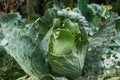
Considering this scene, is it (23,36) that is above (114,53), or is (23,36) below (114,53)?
above

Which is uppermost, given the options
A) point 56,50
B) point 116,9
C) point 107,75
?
point 56,50

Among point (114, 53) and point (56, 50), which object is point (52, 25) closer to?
point (56, 50)

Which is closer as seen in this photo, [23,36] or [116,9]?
[23,36]

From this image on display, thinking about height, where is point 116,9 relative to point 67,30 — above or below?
below

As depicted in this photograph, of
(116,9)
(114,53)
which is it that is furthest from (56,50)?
(116,9)

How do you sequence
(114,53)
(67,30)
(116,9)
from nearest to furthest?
(67,30), (114,53), (116,9)

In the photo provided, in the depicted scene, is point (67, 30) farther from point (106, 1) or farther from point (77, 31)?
point (106, 1)

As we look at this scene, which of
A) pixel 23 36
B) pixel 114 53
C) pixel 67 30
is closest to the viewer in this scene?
pixel 67 30

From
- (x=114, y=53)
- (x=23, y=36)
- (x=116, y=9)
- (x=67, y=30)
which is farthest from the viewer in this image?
(x=116, y=9)

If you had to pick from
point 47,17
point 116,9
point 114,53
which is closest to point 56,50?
point 47,17
